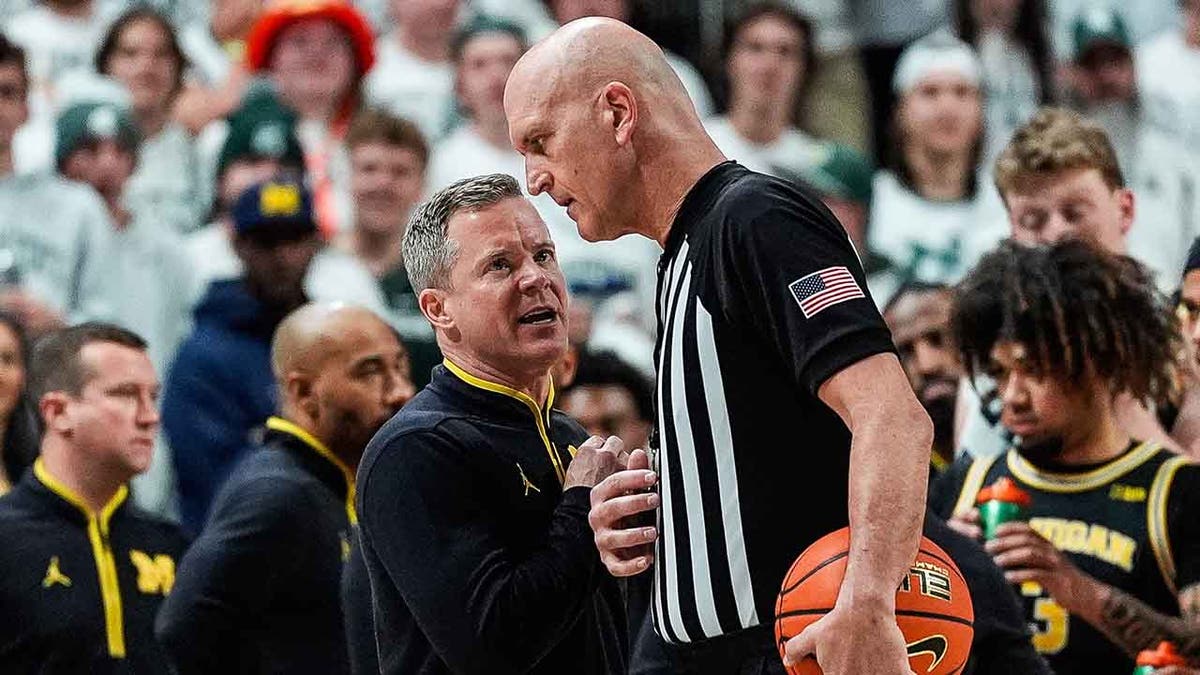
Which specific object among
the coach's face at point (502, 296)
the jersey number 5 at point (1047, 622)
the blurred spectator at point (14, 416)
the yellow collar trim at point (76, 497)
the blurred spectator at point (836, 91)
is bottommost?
the jersey number 5 at point (1047, 622)

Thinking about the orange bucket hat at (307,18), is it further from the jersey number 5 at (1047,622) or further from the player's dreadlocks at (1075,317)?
the jersey number 5 at (1047,622)

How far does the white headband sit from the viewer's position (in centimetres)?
1045

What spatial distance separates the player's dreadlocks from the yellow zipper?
9.14 feet

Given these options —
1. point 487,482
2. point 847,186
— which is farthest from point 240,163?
point 487,482

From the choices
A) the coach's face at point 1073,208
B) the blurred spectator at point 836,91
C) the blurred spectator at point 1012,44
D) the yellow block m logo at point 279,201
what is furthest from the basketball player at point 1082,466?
the blurred spectator at point 1012,44

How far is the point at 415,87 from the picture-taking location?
1098 cm

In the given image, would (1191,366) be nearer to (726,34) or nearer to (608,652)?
(608,652)

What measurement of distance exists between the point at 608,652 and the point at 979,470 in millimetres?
1720

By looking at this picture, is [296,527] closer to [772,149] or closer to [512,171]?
[512,171]

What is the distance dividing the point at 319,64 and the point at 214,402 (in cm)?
262

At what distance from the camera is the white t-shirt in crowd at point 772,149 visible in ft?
33.9

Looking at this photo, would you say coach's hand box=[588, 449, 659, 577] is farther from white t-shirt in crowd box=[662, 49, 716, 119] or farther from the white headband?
white t-shirt in crowd box=[662, 49, 716, 119]

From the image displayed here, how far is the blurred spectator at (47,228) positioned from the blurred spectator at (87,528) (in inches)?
93.1

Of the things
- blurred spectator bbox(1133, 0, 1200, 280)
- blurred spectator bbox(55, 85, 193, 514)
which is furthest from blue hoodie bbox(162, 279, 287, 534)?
blurred spectator bbox(1133, 0, 1200, 280)
